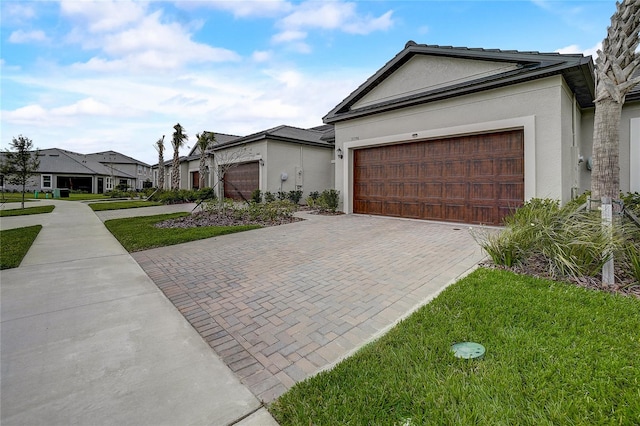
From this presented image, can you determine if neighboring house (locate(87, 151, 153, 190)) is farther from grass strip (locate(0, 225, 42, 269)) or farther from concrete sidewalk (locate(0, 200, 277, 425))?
concrete sidewalk (locate(0, 200, 277, 425))

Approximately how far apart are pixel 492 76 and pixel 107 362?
33.5ft

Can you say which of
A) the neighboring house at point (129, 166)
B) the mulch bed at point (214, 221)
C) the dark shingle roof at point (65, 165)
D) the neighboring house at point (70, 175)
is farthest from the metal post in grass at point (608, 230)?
the neighboring house at point (129, 166)

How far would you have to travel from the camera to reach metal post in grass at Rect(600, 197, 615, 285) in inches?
154

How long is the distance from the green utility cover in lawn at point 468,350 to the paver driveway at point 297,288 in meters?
0.73

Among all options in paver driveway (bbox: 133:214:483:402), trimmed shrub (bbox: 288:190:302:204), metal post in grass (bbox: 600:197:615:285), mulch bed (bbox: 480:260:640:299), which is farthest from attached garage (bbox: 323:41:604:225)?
trimmed shrub (bbox: 288:190:302:204)

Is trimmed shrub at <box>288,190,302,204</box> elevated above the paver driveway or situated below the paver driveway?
above

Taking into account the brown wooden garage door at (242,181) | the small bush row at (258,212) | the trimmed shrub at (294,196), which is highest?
the brown wooden garage door at (242,181)

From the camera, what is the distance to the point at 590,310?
10.2 ft

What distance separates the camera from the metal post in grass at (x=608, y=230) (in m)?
3.92

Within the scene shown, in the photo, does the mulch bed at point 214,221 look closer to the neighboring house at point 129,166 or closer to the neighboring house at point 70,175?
the neighboring house at point 70,175

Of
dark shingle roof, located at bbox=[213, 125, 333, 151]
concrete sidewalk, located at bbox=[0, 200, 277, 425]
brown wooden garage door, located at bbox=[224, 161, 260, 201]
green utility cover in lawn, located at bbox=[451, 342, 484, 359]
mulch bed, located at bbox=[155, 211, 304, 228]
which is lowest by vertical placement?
concrete sidewalk, located at bbox=[0, 200, 277, 425]

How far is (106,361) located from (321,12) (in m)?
10.8

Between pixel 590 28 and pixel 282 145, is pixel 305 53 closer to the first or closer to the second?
pixel 282 145

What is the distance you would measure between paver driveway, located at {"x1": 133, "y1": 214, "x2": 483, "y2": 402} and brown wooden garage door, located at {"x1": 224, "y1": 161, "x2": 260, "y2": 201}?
1045 cm
